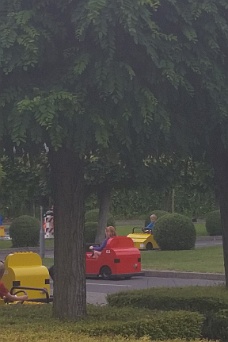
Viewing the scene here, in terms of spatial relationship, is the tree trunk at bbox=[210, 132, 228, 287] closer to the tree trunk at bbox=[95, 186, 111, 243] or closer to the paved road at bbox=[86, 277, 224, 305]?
the paved road at bbox=[86, 277, 224, 305]

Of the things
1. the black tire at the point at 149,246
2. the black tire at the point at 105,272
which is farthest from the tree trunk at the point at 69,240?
the black tire at the point at 149,246

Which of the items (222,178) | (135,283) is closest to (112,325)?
(222,178)

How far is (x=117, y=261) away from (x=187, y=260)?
14.0 ft

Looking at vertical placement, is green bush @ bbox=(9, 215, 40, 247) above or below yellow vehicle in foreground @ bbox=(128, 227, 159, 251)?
above

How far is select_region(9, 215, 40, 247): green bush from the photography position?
120ft

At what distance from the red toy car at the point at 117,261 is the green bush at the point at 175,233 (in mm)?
7731

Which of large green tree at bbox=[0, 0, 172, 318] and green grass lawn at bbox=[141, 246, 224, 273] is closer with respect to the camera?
large green tree at bbox=[0, 0, 172, 318]

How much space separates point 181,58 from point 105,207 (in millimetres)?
23256

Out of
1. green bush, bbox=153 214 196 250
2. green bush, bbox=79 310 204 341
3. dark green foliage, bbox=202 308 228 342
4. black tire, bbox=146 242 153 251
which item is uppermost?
green bush, bbox=153 214 196 250

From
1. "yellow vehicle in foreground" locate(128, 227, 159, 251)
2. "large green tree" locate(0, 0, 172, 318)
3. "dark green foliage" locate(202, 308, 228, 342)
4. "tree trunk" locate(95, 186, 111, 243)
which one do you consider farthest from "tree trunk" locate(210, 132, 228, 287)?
"yellow vehicle in foreground" locate(128, 227, 159, 251)

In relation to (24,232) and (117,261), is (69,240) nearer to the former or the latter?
(117,261)

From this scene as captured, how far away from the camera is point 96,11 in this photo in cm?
744

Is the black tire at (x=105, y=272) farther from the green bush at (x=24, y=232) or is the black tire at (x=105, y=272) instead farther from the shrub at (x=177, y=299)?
the green bush at (x=24, y=232)

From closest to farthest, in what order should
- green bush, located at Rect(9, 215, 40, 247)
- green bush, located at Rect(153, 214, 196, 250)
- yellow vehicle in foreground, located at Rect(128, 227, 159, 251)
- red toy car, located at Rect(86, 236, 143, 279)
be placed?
1. red toy car, located at Rect(86, 236, 143, 279)
2. green bush, located at Rect(153, 214, 196, 250)
3. yellow vehicle in foreground, located at Rect(128, 227, 159, 251)
4. green bush, located at Rect(9, 215, 40, 247)
